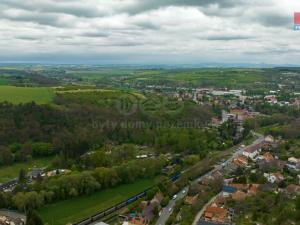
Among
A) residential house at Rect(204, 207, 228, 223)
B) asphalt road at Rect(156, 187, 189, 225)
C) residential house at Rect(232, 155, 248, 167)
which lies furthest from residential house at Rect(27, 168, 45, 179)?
residential house at Rect(232, 155, 248, 167)

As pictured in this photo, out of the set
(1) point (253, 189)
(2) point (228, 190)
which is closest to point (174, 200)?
(2) point (228, 190)

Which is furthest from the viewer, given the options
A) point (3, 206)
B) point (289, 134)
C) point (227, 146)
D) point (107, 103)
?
point (107, 103)

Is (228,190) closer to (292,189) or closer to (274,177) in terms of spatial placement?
(292,189)

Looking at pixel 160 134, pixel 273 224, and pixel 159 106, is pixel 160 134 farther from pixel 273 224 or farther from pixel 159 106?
pixel 273 224

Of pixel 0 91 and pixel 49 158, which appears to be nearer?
pixel 49 158

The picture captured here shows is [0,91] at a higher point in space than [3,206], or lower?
higher

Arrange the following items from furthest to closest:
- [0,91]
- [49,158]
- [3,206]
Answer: [0,91], [49,158], [3,206]

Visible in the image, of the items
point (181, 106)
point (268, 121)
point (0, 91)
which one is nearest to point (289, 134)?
point (268, 121)

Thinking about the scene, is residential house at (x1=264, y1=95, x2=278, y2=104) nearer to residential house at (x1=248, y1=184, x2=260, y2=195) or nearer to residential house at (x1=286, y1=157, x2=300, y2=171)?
residential house at (x1=286, y1=157, x2=300, y2=171)
